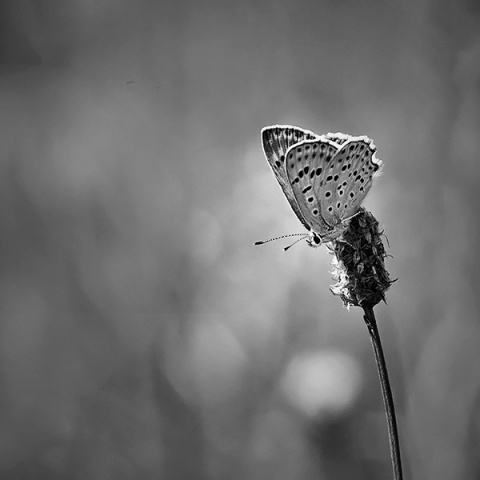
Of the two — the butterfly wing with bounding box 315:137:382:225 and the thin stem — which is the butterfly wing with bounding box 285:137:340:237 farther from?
the thin stem

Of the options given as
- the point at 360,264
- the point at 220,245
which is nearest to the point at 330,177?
the point at 360,264

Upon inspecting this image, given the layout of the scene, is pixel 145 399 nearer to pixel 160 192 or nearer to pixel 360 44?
pixel 160 192

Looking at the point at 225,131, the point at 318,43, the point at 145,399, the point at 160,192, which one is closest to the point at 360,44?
the point at 318,43

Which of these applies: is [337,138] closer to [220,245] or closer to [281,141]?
[281,141]

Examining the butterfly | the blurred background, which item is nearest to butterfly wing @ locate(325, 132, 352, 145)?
the butterfly

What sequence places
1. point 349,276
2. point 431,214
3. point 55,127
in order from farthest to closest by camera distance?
1. point 55,127
2. point 431,214
3. point 349,276

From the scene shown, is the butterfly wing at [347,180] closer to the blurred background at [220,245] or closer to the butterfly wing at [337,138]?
the butterfly wing at [337,138]

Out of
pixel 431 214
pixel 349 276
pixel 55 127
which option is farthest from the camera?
pixel 55 127
